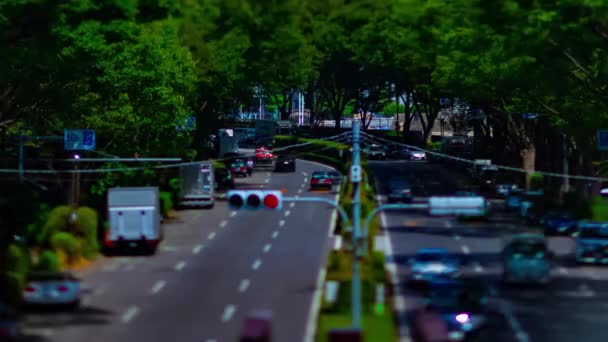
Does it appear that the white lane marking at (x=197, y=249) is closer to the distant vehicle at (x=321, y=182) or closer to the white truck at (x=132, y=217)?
the white truck at (x=132, y=217)

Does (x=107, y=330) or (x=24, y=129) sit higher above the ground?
(x=24, y=129)

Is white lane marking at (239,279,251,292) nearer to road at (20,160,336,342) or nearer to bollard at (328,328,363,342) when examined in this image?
road at (20,160,336,342)

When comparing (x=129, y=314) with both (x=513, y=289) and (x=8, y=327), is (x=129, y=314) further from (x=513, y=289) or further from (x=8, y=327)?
(x=513, y=289)

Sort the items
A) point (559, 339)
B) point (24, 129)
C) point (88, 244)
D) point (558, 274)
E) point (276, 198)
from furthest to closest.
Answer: point (24, 129), point (88, 244), point (558, 274), point (276, 198), point (559, 339)

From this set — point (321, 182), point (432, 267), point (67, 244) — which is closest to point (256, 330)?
point (432, 267)

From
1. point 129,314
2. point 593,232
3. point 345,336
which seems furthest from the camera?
point 593,232

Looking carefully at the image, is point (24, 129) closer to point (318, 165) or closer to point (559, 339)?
point (318, 165)

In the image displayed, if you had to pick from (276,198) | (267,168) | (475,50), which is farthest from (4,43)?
(267,168)

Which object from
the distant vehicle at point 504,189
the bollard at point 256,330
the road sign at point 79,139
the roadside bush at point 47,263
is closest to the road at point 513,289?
the distant vehicle at point 504,189
